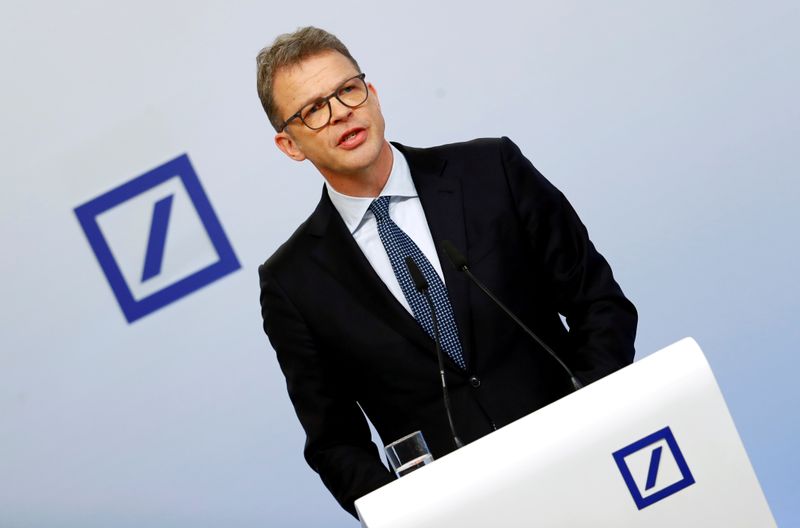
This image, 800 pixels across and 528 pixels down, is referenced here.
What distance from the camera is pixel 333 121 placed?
202 centimetres

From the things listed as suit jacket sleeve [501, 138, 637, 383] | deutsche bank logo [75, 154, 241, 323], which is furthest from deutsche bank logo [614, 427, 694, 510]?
deutsche bank logo [75, 154, 241, 323]

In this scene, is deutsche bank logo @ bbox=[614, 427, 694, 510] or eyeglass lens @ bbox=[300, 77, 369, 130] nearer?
deutsche bank logo @ bbox=[614, 427, 694, 510]

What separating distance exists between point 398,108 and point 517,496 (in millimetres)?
1803

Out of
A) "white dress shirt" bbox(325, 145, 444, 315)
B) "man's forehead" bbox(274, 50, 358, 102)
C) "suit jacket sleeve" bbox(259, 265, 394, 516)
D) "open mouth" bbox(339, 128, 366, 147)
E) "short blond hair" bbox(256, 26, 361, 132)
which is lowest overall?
"suit jacket sleeve" bbox(259, 265, 394, 516)

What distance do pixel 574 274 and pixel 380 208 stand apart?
398mm

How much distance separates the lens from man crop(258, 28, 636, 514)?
2049 mm

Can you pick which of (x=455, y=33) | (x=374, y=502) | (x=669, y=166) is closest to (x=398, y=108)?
(x=455, y=33)

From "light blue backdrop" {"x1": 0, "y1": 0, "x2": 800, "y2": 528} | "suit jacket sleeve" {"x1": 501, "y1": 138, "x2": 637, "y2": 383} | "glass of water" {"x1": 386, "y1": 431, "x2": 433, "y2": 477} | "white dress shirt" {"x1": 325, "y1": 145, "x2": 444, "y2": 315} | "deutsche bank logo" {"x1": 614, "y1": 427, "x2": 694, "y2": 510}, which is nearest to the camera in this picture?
"deutsche bank logo" {"x1": 614, "y1": 427, "x2": 694, "y2": 510}

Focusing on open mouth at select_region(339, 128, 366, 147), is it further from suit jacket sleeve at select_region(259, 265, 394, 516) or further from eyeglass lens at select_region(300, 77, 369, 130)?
suit jacket sleeve at select_region(259, 265, 394, 516)

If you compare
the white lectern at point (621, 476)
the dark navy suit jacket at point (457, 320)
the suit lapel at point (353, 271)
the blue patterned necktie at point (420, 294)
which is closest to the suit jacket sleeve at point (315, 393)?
the dark navy suit jacket at point (457, 320)

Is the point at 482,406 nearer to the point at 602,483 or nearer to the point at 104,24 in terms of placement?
the point at 602,483

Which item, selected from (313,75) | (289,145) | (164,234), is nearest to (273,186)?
(164,234)

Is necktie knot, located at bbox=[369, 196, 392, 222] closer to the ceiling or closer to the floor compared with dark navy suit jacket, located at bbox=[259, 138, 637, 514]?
closer to the ceiling

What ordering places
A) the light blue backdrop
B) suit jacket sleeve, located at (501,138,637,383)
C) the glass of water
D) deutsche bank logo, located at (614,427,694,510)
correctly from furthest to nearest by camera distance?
the light blue backdrop < suit jacket sleeve, located at (501,138,637,383) < the glass of water < deutsche bank logo, located at (614,427,694,510)
